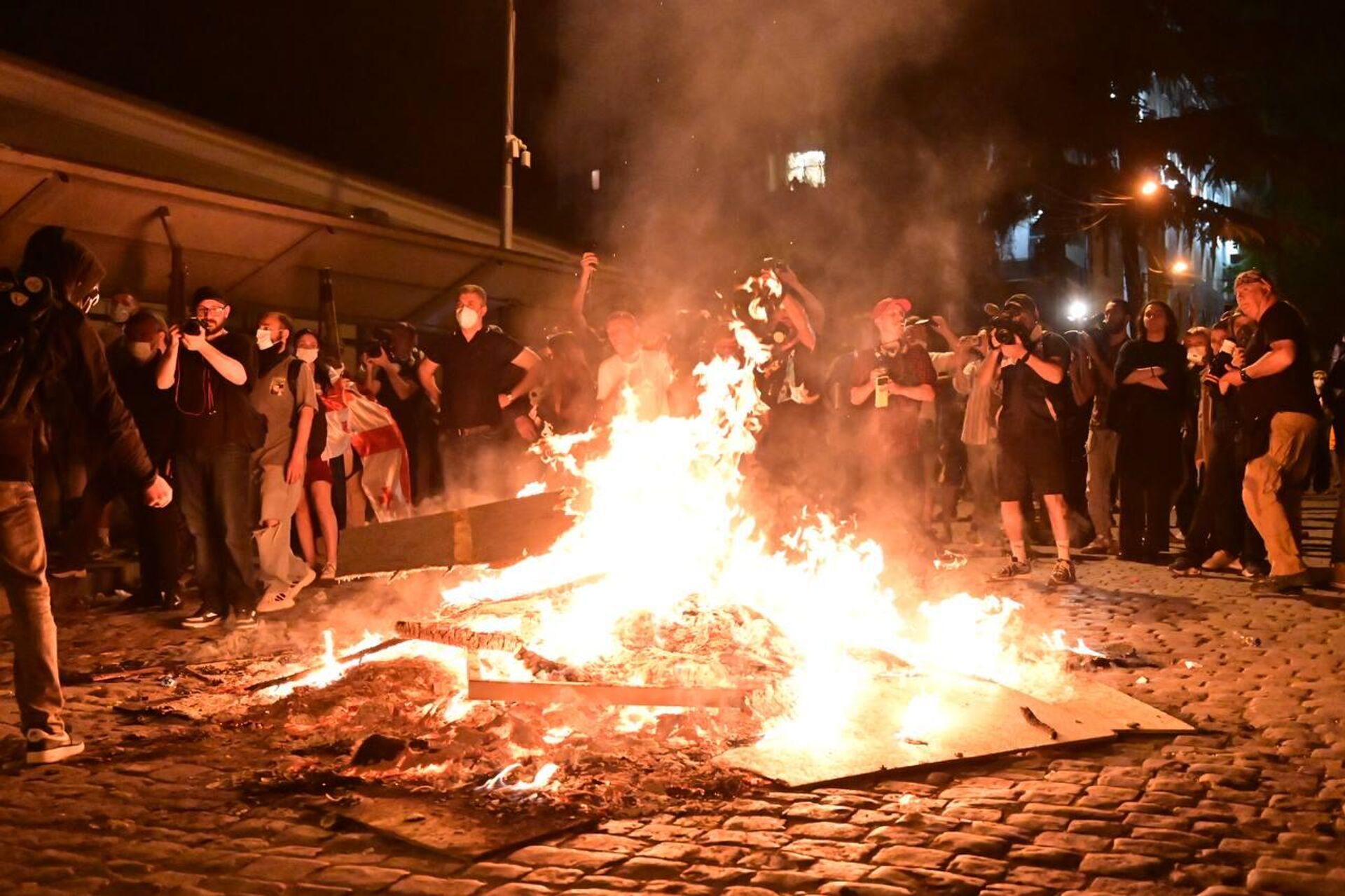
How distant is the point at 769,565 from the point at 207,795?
3.84m

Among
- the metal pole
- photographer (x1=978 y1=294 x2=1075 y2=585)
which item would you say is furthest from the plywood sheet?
the metal pole

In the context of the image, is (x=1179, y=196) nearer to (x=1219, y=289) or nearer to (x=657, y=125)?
(x=657, y=125)

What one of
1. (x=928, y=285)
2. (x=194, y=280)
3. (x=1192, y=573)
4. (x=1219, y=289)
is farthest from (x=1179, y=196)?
(x=1219, y=289)

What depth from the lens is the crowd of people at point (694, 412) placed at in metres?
8.91

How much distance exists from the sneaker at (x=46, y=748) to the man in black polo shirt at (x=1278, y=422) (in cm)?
842

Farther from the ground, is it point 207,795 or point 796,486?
point 796,486

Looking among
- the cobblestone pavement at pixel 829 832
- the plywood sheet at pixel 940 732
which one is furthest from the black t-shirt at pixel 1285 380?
the plywood sheet at pixel 940 732

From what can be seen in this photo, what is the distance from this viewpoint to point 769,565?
7703mm

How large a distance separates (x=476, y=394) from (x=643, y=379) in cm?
144

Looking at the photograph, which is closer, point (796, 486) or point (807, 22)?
point (796, 486)

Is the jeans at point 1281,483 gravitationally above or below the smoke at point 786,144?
below

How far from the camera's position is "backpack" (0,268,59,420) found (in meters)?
5.17

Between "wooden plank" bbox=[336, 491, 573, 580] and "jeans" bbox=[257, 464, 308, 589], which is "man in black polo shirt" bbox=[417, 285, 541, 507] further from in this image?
"wooden plank" bbox=[336, 491, 573, 580]

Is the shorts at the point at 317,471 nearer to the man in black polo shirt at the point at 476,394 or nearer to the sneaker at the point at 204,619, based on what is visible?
→ the man in black polo shirt at the point at 476,394
